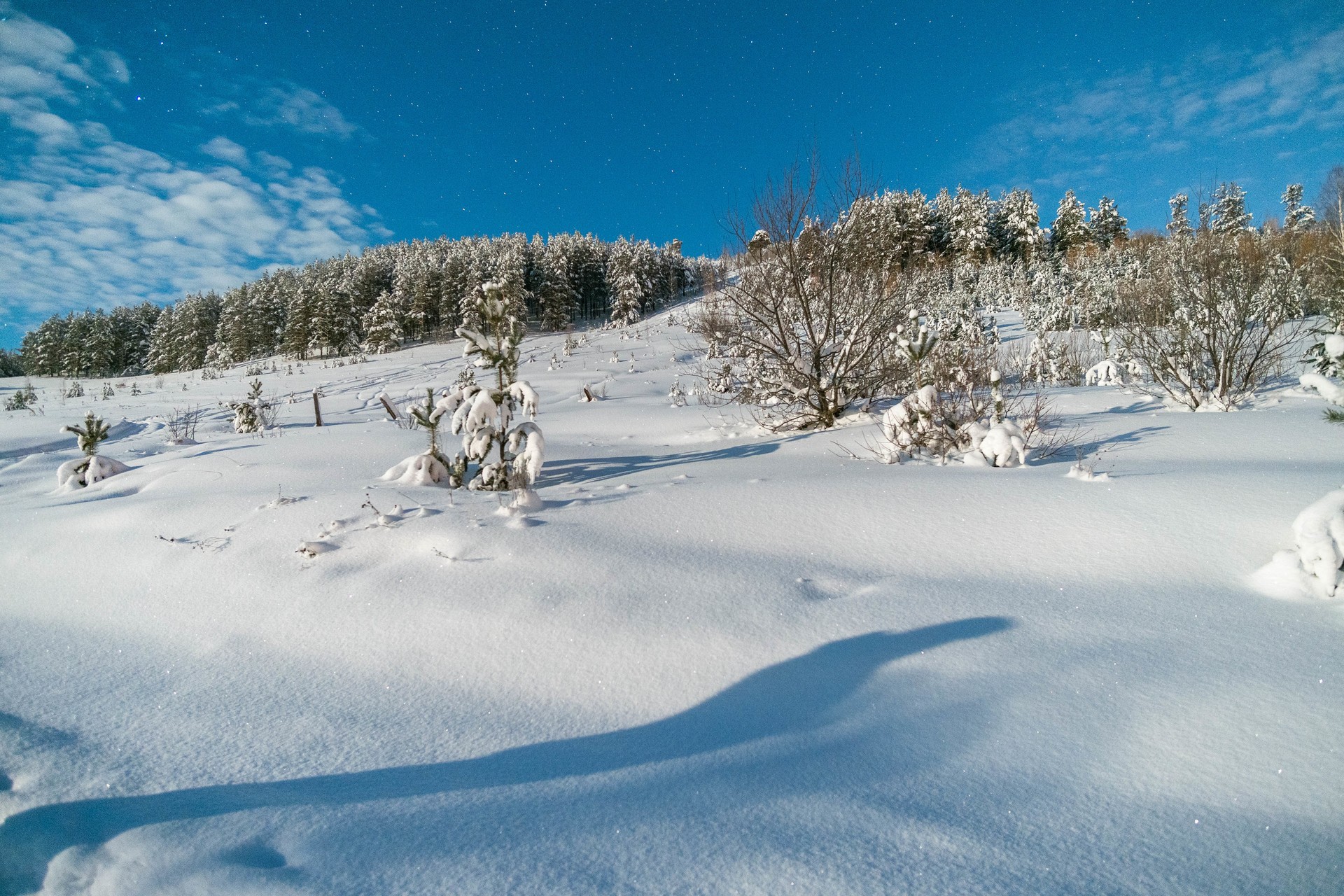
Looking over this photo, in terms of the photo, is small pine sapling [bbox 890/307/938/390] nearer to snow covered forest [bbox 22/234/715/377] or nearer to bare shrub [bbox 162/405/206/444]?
bare shrub [bbox 162/405/206/444]

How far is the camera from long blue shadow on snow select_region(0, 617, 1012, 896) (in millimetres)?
1495

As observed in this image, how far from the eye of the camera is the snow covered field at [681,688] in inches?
55.1

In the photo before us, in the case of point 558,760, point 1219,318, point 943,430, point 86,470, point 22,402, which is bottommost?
point 558,760

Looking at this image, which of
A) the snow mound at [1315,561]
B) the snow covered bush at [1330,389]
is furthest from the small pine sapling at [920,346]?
the snow mound at [1315,561]

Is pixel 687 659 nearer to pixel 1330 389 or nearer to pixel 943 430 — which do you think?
pixel 943 430

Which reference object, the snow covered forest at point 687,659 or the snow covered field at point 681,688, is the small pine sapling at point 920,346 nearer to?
the snow covered forest at point 687,659

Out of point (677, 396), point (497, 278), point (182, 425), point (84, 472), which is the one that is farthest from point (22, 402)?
point (497, 278)

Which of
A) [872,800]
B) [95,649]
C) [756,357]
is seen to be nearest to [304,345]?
[756,357]

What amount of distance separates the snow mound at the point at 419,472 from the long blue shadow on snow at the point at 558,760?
285 centimetres

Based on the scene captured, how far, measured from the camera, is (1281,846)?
1377mm

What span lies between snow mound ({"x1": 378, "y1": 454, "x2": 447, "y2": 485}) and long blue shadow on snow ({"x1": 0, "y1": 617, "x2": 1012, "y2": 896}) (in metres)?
2.85

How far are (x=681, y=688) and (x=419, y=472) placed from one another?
10.1 feet

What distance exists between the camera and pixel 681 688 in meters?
2.25

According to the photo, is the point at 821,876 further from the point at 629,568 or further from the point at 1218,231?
the point at 1218,231
